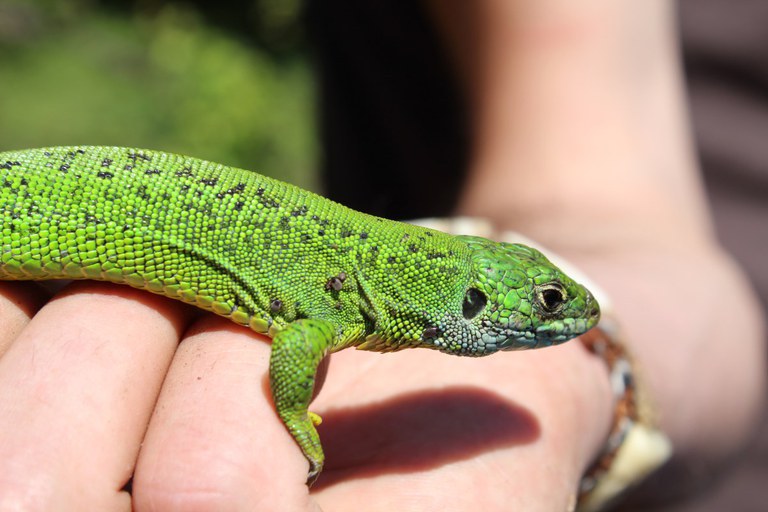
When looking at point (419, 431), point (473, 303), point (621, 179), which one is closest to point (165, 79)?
point (621, 179)

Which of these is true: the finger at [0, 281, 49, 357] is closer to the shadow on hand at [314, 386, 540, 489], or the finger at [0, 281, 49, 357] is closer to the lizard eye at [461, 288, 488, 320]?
the shadow on hand at [314, 386, 540, 489]

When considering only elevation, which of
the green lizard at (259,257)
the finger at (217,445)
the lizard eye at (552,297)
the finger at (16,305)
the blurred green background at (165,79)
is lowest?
the blurred green background at (165,79)

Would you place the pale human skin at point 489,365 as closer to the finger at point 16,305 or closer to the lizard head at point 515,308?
the finger at point 16,305

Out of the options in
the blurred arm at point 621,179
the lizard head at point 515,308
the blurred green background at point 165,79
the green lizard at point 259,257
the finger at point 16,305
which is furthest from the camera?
the blurred green background at point 165,79

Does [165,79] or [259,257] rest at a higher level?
[259,257]

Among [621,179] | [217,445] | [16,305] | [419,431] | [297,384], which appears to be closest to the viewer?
[217,445]

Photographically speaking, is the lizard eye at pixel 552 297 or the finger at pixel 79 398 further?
the lizard eye at pixel 552 297

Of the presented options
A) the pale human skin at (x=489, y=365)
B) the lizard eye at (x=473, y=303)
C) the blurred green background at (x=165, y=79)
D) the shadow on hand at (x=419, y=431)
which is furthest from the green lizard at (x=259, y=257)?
the blurred green background at (x=165, y=79)

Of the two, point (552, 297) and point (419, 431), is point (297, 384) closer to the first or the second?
point (419, 431)
